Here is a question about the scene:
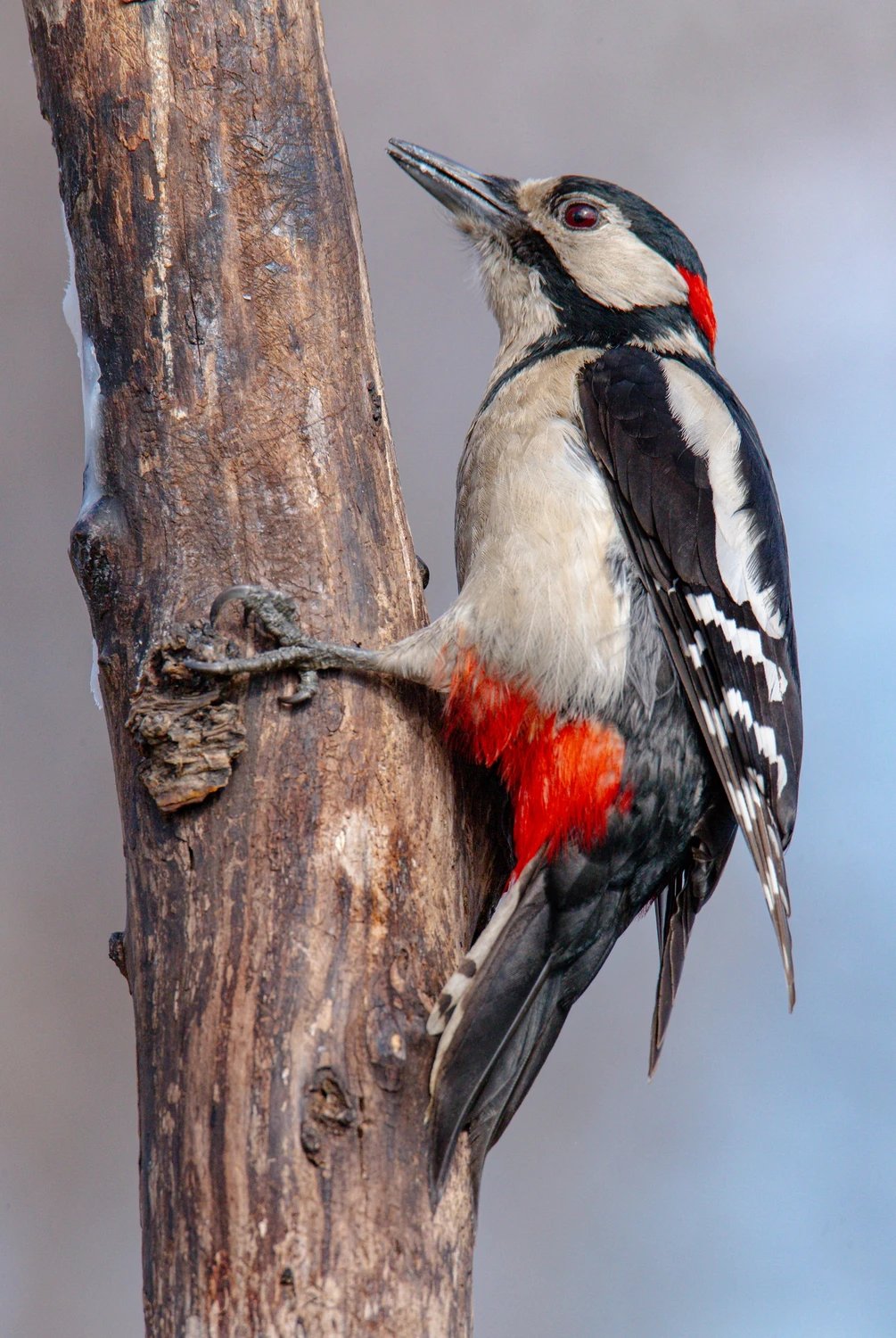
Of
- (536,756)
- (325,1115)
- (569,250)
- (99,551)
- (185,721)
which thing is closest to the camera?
(325,1115)

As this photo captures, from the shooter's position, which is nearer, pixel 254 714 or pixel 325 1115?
pixel 325 1115

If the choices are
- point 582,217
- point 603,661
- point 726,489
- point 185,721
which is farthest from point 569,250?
point 185,721

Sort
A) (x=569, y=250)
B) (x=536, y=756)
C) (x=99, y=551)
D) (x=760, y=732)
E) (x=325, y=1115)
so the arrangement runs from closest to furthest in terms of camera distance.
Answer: (x=325, y=1115)
(x=99, y=551)
(x=536, y=756)
(x=760, y=732)
(x=569, y=250)

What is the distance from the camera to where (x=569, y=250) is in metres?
2.19

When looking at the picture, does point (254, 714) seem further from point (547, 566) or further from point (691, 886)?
point (691, 886)

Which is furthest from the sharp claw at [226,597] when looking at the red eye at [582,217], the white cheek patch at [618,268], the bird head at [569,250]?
the red eye at [582,217]

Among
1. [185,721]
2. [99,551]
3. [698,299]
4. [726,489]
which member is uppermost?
[698,299]

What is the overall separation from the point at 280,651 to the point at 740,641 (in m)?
0.73

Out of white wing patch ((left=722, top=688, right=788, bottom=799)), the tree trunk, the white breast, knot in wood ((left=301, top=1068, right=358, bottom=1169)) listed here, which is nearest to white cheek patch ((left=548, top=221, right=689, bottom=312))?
the white breast

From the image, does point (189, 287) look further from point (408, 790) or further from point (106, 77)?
point (408, 790)

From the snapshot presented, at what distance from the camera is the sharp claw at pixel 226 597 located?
1432 mm

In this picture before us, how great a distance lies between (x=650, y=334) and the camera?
2.09 meters

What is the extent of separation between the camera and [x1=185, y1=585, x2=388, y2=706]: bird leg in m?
1.40

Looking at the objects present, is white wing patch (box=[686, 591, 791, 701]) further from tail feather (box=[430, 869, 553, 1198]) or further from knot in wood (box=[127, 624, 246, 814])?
knot in wood (box=[127, 624, 246, 814])
